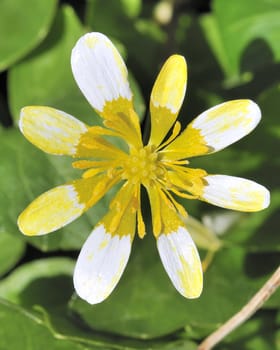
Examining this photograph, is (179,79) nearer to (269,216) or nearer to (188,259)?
(188,259)

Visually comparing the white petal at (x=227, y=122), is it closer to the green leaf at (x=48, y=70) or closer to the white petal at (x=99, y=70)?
the white petal at (x=99, y=70)

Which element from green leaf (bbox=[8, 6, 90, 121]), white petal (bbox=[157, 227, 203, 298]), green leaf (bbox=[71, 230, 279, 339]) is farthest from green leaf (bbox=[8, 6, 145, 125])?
white petal (bbox=[157, 227, 203, 298])

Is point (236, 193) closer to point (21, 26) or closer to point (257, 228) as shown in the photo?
point (257, 228)

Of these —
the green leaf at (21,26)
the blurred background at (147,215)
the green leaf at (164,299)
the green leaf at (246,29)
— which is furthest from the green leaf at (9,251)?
the green leaf at (246,29)

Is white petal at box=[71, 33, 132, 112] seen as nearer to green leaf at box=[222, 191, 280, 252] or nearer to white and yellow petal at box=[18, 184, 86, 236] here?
white and yellow petal at box=[18, 184, 86, 236]

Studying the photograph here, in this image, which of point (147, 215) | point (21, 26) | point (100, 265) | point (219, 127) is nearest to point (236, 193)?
point (219, 127)

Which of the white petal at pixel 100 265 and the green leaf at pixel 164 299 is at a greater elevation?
the white petal at pixel 100 265
